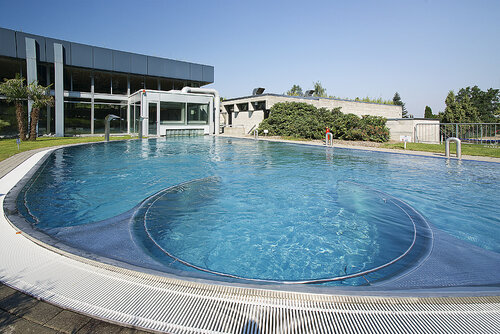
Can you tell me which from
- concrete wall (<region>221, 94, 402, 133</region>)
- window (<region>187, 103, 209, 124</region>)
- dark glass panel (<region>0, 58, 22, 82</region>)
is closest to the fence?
concrete wall (<region>221, 94, 402, 133</region>)

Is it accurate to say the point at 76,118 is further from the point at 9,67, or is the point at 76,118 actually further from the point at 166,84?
the point at 166,84

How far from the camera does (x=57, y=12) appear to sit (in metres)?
21.2

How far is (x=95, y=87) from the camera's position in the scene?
80.8 feet

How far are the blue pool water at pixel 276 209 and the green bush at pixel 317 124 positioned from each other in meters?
8.35

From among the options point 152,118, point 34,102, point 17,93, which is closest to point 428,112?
point 152,118

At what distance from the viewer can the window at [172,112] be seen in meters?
23.1

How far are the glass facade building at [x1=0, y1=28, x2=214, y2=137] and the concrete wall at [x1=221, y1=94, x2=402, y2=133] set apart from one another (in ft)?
14.1

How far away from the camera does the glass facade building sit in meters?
20.5

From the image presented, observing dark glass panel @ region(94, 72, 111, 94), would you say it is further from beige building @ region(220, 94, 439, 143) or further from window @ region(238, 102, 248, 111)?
window @ region(238, 102, 248, 111)

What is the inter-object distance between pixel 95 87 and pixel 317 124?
18580mm

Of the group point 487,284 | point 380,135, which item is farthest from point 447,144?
point 487,284

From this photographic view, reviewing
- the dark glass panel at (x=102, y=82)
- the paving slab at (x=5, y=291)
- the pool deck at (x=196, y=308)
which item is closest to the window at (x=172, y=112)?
the dark glass panel at (x=102, y=82)

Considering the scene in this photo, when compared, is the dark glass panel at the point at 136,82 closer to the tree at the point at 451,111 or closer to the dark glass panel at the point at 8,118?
the dark glass panel at the point at 8,118

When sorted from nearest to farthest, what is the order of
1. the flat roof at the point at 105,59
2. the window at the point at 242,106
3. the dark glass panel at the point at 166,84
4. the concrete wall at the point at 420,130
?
the concrete wall at the point at 420,130 → the flat roof at the point at 105,59 → the dark glass panel at the point at 166,84 → the window at the point at 242,106
